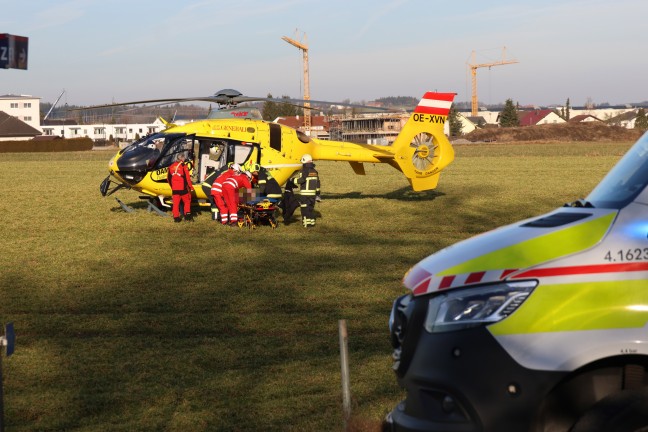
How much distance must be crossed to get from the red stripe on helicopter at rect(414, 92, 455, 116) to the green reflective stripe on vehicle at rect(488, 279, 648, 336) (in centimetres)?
2303

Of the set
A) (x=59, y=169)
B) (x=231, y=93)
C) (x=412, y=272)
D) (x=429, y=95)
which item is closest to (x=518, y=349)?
(x=412, y=272)

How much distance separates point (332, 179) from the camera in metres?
41.6

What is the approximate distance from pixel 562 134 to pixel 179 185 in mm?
86740

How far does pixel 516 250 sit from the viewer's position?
170 inches

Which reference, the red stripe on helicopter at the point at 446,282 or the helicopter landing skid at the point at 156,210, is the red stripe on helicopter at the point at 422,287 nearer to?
the red stripe on helicopter at the point at 446,282

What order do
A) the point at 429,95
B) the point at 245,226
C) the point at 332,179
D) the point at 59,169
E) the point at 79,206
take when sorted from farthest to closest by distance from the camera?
1. the point at 59,169
2. the point at 332,179
3. the point at 79,206
4. the point at 429,95
5. the point at 245,226

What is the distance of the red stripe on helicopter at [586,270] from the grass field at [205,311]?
2.64m

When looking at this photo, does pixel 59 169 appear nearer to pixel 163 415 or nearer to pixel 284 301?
pixel 284 301

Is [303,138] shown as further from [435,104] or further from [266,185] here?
[435,104]

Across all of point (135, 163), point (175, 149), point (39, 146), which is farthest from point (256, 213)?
point (39, 146)

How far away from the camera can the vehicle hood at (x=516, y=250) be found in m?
4.20

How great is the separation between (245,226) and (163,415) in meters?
14.8

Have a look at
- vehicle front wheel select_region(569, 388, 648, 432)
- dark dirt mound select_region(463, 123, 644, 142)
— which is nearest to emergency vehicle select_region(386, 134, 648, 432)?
vehicle front wheel select_region(569, 388, 648, 432)

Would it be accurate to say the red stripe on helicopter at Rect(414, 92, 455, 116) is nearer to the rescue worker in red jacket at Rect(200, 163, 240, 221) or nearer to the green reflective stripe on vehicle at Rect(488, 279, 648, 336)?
the rescue worker in red jacket at Rect(200, 163, 240, 221)
